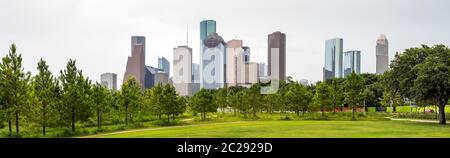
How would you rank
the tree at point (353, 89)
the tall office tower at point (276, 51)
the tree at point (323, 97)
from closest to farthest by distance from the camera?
the tree at point (353, 89), the tree at point (323, 97), the tall office tower at point (276, 51)

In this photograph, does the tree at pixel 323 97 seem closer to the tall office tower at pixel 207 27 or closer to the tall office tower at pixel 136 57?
the tall office tower at pixel 207 27

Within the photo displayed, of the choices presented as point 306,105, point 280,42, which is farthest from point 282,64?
point 306,105

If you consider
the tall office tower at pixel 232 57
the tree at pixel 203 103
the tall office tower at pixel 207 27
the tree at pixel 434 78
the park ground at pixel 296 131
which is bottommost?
the park ground at pixel 296 131

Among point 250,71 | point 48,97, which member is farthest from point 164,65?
point 48,97

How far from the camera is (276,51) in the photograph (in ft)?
150

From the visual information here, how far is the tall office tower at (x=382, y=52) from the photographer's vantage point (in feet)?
152

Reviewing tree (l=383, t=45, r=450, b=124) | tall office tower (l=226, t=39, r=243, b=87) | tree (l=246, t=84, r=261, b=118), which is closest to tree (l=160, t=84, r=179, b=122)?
tree (l=246, t=84, r=261, b=118)

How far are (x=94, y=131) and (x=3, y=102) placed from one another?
652 cm

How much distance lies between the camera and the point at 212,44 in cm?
5425

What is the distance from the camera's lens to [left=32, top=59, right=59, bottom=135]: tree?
2747 centimetres

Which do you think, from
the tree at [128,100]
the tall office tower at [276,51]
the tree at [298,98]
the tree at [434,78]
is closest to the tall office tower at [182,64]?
the tree at [128,100]

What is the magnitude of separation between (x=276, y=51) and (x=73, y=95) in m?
24.2

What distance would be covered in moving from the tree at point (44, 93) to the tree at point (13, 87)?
63.0 inches
